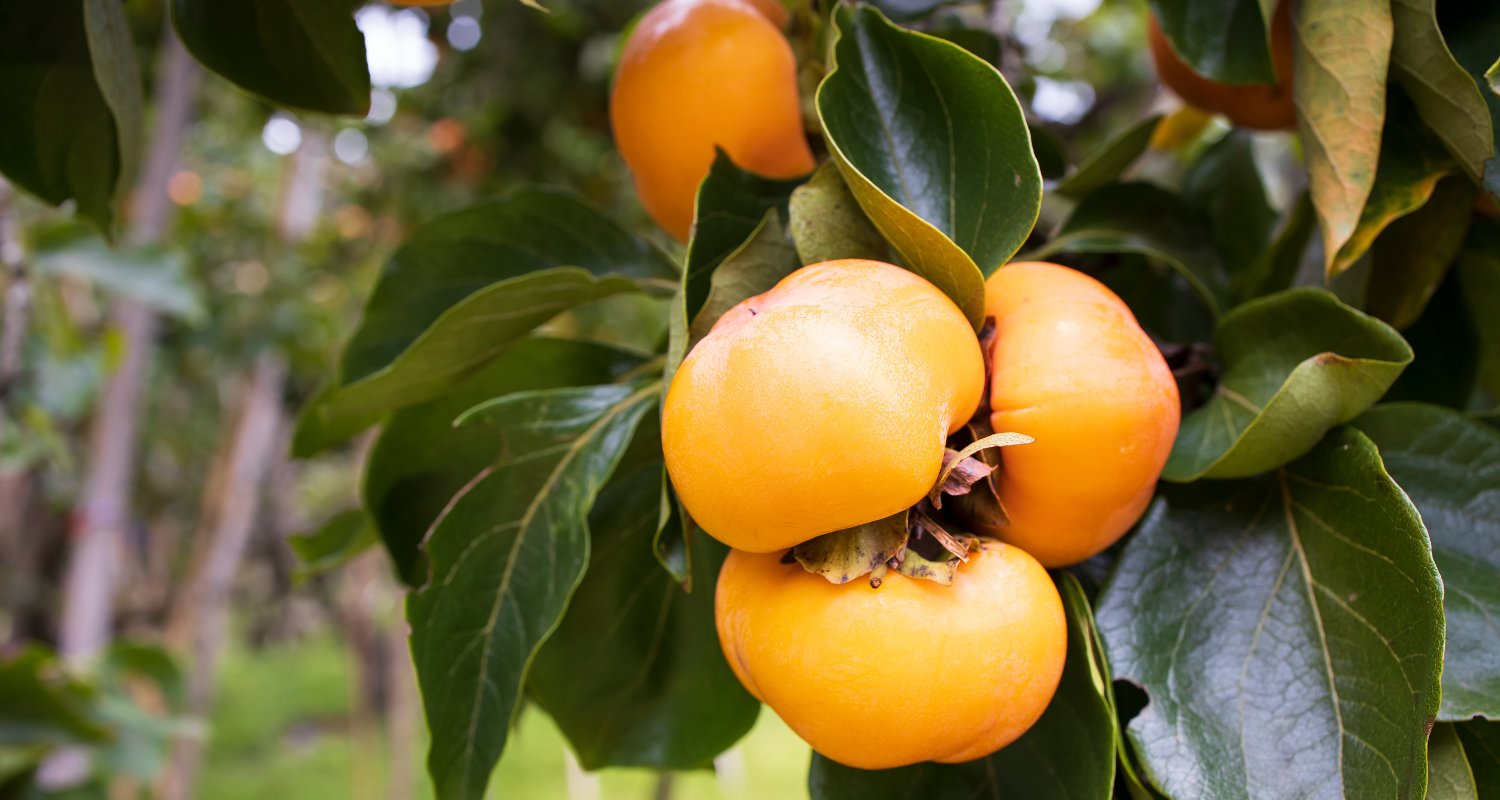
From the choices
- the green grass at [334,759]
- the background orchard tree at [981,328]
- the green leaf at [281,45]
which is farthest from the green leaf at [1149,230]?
the green grass at [334,759]

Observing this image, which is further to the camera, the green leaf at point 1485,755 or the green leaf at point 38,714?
the green leaf at point 38,714

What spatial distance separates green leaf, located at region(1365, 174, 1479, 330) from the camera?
0.46 m

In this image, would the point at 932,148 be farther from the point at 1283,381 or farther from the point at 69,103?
the point at 69,103

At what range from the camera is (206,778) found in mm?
4414

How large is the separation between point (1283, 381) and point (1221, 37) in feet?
0.64

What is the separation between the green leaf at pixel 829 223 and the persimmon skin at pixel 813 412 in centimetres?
5

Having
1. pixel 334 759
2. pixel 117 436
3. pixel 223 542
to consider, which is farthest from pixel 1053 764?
pixel 334 759

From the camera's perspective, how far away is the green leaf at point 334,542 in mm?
598

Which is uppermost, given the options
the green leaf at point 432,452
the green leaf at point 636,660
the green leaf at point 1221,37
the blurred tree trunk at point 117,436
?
the green leaf at point 1221,37

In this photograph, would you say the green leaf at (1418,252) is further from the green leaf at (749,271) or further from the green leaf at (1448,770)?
the green leaf at (749,271)

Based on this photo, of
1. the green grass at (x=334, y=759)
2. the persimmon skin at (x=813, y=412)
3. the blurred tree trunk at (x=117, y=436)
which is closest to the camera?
the persimmon skin at (x=813, y=412)

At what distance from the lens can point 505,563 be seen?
44cm

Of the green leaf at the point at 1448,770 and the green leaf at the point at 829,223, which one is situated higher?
the green leaf at the point at 829,223

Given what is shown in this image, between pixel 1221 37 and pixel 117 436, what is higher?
pixel 1221 37
